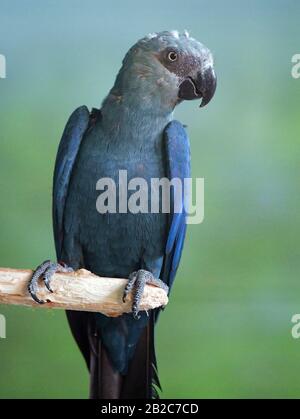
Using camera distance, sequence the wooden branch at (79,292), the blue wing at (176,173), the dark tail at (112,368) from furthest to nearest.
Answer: the dark tail at (112,368), the blue wing at (176,173), the wooden branch at (79,292)

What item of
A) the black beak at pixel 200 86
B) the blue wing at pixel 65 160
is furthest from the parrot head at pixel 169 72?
the blue wing at pixel 65 160

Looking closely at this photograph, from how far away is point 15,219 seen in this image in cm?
164

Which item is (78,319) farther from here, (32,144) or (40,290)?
(32,144)

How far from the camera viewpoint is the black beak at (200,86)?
1.45 m

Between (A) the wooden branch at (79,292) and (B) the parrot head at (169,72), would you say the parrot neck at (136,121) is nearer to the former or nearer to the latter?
(B) the parrot head at (169,72)

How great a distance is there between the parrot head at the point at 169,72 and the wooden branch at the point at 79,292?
53 centimetres

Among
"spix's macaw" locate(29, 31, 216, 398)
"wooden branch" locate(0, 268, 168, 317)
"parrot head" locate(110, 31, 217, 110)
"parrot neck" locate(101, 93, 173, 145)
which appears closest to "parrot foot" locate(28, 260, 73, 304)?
"wooden branch" locate(0, 268, 168, 317)

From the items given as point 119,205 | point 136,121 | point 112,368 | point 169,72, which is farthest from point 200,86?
point 112,368

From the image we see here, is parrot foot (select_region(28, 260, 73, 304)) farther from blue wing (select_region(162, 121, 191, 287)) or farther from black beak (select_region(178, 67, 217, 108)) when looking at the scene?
black beak (select_region(178, 67, 217, 108))

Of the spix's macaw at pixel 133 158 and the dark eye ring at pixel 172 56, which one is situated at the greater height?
the dark eye ring at pixel 172 56

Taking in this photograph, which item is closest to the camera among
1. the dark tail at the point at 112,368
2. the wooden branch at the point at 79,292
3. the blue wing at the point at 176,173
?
the wooden branch at the point at 79,292

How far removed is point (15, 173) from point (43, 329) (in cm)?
49

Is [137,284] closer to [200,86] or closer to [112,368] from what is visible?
[112,368]

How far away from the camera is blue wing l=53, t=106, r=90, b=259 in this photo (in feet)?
4.84
